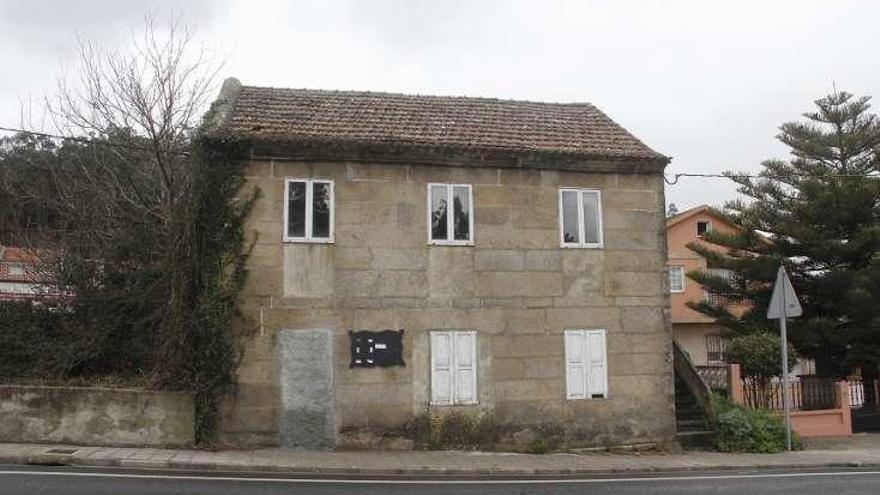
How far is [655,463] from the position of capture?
13.2 metres

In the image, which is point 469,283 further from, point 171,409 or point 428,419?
point 171,409

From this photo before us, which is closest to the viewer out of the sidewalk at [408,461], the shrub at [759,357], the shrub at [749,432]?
the sidewalk at [408,461]

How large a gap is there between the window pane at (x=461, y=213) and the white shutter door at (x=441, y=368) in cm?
189

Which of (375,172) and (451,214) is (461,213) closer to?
(451,214)

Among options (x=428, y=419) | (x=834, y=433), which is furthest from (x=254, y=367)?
(x=834, y=433)

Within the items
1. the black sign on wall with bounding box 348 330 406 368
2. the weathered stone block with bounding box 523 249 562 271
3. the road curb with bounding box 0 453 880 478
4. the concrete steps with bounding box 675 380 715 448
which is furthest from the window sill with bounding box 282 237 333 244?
the concrete steps with bounding box 675 380 715 448

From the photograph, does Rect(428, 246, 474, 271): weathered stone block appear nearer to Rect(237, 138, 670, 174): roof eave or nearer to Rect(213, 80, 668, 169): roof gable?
Rect(237, 138, 670, 174): roof eave

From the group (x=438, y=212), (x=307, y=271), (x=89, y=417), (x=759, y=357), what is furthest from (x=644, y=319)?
(x=89, y=417)

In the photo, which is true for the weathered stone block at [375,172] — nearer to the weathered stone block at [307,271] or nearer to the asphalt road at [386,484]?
the weathered stone block at [307,271]

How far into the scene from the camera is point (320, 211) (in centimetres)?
1407

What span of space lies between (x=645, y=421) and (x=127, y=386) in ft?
31.6

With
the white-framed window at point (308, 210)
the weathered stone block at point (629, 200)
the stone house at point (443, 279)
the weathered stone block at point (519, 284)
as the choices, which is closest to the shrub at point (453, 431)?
the stone house at point (443, 279)

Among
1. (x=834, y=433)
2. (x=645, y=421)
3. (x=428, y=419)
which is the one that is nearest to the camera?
(x=428, y=419)

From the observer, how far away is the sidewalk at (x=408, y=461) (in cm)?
1148
